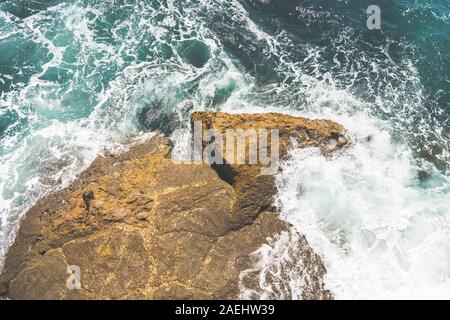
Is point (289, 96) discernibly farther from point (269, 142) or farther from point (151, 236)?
point (151, 236)

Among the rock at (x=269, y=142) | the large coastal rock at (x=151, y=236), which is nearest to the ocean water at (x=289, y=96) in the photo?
the rock at (x=269, y=142)

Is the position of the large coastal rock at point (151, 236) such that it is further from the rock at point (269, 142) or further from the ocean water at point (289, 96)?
the ocean water at point (289, 96)

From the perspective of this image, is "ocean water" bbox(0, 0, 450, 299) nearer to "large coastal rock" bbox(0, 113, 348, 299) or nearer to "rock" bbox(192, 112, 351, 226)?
"rock" bbox(192, 112, 351, 226)

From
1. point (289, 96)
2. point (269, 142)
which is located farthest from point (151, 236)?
point (289, 96)
